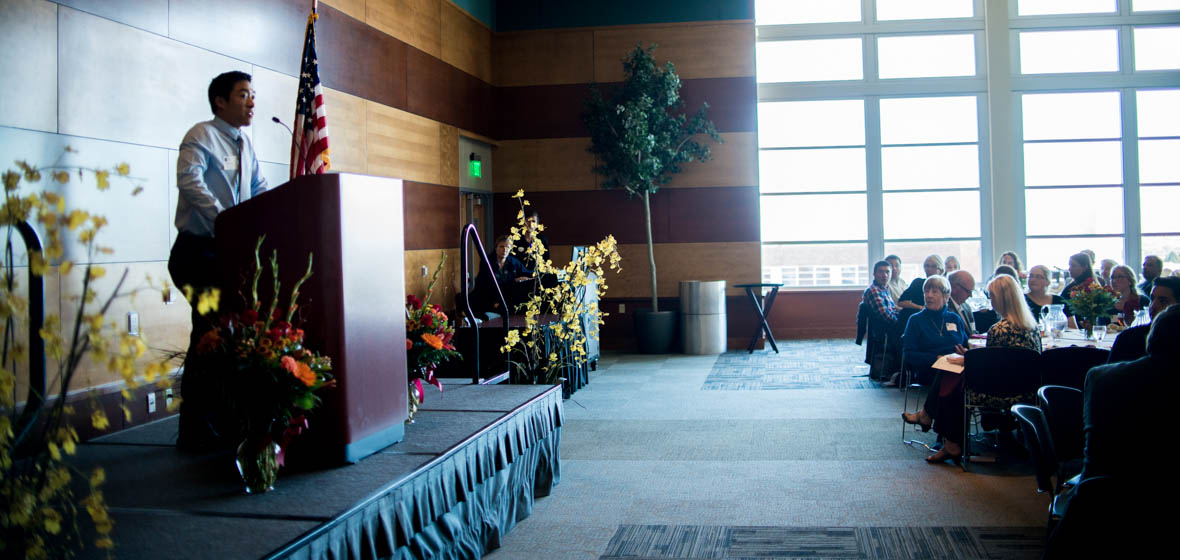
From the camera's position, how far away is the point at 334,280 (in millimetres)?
2871

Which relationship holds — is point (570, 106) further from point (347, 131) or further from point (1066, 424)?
point (1066, 424)

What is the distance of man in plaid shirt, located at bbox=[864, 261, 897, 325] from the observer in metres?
7.57

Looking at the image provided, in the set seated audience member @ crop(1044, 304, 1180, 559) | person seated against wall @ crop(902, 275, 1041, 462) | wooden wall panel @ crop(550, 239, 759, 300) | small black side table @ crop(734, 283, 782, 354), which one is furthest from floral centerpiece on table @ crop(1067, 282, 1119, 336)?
wooden wall panel @ crop(550, 239, 759, 300)

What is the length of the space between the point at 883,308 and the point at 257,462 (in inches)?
240

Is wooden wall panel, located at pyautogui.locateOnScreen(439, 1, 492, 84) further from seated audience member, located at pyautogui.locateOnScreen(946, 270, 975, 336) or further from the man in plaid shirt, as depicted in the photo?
seated audience member, located at pyautogui.locateOnScreen(946, 270, 975, 336)

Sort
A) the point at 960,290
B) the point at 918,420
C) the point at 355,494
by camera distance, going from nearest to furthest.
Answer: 1. the point at 355,494
2. the point at 918,420
3. the point at 960,290

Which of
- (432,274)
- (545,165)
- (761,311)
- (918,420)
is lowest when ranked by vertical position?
(918,420)

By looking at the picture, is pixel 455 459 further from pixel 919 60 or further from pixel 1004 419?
pixel 919 60

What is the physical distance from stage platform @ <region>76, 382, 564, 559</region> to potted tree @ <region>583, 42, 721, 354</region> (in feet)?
21.1

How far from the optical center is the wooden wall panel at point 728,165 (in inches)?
450

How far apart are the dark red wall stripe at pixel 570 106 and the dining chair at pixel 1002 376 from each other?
23.4 feet

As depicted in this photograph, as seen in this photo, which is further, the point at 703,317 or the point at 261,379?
the point at 703,317

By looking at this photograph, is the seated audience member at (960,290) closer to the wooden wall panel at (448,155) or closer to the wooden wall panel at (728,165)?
the wooden wall panel at (728,165)

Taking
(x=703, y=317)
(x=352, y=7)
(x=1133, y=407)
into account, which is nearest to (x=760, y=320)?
(x=703, y=317)
